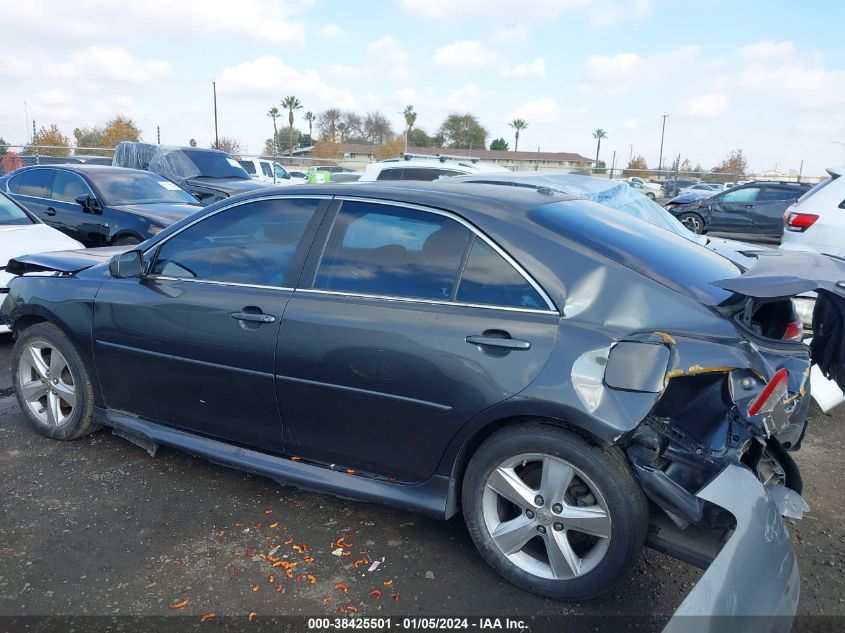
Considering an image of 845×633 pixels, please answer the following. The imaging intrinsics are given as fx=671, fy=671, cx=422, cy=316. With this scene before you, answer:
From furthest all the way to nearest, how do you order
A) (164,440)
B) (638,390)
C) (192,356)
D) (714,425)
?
(164,440), (192,356), (714,425), (638,390)

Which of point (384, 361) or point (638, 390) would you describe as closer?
point (638, 390)

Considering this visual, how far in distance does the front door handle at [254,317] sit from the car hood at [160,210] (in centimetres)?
544

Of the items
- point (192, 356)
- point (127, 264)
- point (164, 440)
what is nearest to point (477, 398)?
point (192, 356)

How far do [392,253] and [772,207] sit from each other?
15.5 metres

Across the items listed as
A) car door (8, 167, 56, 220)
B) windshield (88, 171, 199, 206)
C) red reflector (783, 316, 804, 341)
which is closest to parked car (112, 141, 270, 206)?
windshield (88, 171, 199, 206)

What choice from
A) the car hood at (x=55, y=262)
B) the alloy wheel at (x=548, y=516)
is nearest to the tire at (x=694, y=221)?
the car hood at (x=55, y=262)

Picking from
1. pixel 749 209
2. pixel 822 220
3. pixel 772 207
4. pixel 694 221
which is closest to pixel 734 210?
pixel 749 209

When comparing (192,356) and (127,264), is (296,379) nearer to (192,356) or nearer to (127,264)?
(192,356)

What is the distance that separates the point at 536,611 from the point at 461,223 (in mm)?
1649

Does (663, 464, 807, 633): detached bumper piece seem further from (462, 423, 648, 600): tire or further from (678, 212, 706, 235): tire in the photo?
(678, 212, 706, 235): tire

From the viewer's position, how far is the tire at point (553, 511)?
2566 mm

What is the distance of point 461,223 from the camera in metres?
2.96

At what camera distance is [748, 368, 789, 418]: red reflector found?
2482mm

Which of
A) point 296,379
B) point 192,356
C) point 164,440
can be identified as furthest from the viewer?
point 164,440
